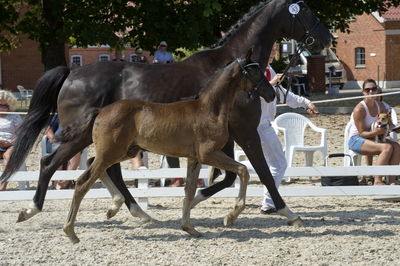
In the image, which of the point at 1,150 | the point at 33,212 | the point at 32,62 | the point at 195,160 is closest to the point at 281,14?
the point at 195,160

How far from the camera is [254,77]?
680cm

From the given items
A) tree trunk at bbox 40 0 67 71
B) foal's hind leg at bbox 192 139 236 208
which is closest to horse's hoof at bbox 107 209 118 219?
foal's hind leg at bbox 192 139 236 208

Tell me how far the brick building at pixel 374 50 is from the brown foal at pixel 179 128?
34.8 m

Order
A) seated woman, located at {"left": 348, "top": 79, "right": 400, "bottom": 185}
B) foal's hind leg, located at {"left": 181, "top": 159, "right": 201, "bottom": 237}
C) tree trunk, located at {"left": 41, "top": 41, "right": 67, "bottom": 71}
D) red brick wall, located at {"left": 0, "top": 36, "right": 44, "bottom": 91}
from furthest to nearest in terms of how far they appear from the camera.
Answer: red brick wall, located at {"left": 0, "top": 36, "right": 44, "bottom": 91}, tree trunk, located at {"left": 41, "top": 41, "right": 67, "bottom": 71}, seated woman, located at {"left": 348, "top": 79, "right": 400, "bottom": 185}, foal's hind leg, located at {"left": 181, "top": 159, "right": 201, "bottom": 237}

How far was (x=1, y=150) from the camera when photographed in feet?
32.9

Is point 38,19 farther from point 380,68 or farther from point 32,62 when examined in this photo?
point 380,68

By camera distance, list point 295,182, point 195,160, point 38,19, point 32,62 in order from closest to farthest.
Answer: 1. point 195,160
2. point 295,182
3. point 38,19
4. point 32,62

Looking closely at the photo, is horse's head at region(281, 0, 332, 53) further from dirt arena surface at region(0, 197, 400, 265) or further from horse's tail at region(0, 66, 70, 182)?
horse's tail at region(0, 66, 70, 182)

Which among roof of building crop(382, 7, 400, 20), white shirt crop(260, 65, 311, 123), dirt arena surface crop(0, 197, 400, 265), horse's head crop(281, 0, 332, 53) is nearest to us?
dirt arena surface crop(0, 197, 400, 265)

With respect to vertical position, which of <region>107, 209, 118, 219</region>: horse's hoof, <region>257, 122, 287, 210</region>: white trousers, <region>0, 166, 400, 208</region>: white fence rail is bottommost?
<region>107, 209, 118, 219</region>: horse's hoof

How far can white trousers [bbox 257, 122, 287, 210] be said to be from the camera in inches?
316

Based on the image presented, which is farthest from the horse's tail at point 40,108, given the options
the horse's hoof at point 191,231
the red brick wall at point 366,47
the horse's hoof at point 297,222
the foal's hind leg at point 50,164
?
the red brick wall at point 366,47

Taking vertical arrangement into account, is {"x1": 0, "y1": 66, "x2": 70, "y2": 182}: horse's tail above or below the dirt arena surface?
above

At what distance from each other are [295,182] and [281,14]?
3691mm
